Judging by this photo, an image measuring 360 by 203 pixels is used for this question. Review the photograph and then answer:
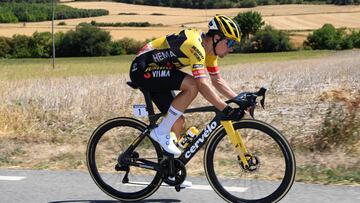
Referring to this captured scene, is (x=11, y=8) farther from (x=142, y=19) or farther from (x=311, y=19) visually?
(x=311, y=19)

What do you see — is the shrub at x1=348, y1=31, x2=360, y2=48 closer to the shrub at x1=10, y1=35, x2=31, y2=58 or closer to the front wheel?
the shrub at x1=10, y1=35, x2=31, y2=58

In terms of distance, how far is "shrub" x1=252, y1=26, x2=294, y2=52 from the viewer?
78.1 metres

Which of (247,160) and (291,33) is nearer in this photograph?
(247,160)

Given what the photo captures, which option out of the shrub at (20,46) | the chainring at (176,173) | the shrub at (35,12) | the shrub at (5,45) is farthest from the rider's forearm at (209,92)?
the shrub at (35,12)

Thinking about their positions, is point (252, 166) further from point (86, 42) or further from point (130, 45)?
point (86, 42)

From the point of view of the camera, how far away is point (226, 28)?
445 centimetres

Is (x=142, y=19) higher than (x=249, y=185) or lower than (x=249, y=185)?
lower

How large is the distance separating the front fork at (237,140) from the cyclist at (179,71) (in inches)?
3.7

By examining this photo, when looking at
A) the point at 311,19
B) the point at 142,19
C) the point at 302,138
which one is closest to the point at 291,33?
the point at 311,19

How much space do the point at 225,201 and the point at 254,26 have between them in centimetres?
7376

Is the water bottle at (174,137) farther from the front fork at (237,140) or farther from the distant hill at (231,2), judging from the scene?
the distant hill at (231,2)

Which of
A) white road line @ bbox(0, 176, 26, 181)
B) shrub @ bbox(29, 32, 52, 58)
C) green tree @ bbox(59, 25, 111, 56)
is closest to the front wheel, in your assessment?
white road line @ bbox(0, 176, 26, 181)

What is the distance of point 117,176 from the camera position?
17.2 ft

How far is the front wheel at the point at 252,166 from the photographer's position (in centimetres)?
446
